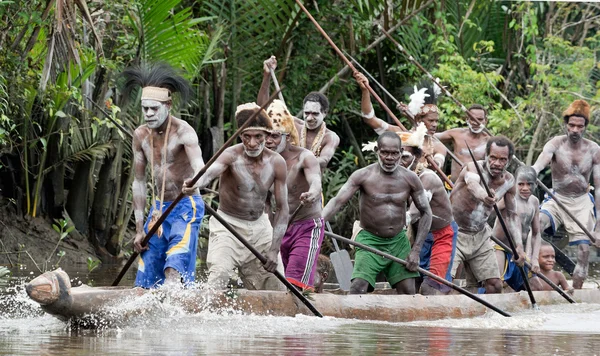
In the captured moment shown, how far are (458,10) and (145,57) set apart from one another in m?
5.98

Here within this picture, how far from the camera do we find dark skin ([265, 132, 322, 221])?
9.24m

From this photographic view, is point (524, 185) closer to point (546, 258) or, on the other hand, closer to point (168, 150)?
point (546, 258)

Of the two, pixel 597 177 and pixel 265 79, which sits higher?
pixel 265 79

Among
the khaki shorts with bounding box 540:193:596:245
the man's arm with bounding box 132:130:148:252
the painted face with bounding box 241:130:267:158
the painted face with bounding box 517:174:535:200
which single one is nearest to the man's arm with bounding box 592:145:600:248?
the khaki shorts with bounding box 540:193:596:245

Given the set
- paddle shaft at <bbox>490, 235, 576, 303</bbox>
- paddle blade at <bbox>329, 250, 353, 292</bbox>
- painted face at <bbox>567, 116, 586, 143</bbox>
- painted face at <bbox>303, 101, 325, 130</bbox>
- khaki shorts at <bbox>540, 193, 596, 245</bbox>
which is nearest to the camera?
paddle blade at <bbox>329, 250, 353, 292</bbox>

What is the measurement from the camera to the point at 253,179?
8.56 m

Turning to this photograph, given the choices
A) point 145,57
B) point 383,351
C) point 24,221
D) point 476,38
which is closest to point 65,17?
point 145,57

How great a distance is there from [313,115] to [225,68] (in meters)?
5.61

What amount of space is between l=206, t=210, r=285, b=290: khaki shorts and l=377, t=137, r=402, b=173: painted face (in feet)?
3.69

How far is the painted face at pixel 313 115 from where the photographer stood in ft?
34.2

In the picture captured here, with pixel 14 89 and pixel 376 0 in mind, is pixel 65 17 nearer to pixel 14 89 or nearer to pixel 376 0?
pixel 14 89

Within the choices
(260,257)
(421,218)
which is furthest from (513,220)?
(260,257)

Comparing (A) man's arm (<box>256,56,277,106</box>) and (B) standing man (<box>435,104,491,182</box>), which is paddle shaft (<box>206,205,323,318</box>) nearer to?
(A) man's arm (<box>256,56,277,106</box>)

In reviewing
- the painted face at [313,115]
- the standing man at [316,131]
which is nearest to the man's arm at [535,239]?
the standing man at [316,131]
